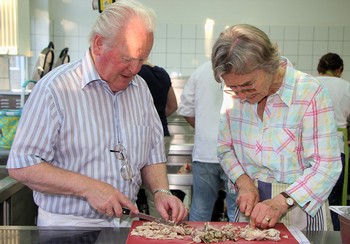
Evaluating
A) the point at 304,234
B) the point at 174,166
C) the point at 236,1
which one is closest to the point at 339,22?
the point at 236,1

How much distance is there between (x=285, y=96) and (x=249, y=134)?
187 mm

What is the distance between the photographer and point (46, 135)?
4.19 feet

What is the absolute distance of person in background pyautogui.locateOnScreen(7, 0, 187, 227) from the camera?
127 cm

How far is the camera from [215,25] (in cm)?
441

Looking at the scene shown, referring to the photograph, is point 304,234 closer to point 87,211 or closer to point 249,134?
point 249,134

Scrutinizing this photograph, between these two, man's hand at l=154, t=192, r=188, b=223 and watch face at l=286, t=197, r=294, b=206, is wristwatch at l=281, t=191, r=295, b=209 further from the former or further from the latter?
man's hand at l=154, t=192, r=188, b=223

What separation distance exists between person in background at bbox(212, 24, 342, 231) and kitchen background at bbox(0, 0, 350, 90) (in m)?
2.88

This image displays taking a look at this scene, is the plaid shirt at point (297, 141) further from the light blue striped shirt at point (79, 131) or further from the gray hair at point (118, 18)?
the gray hair at point (118, 18)

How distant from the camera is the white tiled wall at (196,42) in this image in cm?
441

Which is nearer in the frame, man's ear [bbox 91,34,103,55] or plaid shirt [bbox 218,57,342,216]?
man's ear [bbox 91,34,103,55]

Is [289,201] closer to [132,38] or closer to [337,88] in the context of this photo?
[132,38]

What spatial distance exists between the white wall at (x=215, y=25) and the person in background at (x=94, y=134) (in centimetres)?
302

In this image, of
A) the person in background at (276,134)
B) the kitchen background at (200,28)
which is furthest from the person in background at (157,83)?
the kitchen background at (200,28)

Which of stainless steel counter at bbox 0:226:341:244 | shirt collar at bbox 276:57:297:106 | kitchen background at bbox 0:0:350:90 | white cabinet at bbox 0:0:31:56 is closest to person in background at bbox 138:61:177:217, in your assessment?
shirt collar at bbox 276:57:297:106
